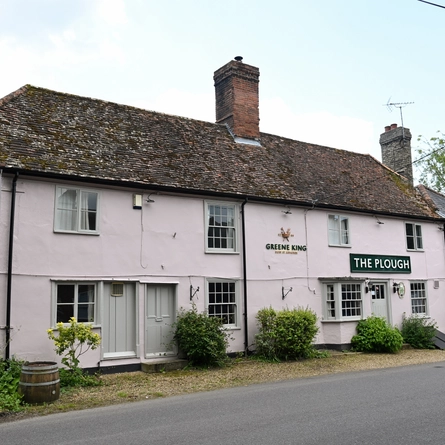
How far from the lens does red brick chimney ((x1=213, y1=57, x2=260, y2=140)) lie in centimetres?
1994

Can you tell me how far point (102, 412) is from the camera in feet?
30.0

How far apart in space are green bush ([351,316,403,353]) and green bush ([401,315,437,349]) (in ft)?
5.51

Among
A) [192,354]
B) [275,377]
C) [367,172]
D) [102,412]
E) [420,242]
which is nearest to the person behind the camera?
[102,412]

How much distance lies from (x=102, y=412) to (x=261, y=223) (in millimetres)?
9096

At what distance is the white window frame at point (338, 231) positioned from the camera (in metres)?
18.8

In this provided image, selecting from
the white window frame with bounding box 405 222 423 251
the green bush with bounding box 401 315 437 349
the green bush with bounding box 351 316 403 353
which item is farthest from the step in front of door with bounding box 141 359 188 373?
the white window frame with bounding box 405 222 423 251

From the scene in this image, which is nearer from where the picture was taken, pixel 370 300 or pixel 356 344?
pixel 356 344

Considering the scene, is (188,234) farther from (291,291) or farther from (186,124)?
(186,124)

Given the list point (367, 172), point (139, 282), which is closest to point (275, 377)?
point (139, 282)

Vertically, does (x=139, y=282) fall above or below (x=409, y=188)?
below

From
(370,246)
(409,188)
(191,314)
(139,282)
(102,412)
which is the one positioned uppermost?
(409,188)

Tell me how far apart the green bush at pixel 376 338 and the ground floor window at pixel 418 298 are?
334 cm

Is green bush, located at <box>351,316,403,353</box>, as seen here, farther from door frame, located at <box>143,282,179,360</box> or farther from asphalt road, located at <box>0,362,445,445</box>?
door frame, located at <box>143,282,179,360</box>

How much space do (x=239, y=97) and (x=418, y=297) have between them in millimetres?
10848
